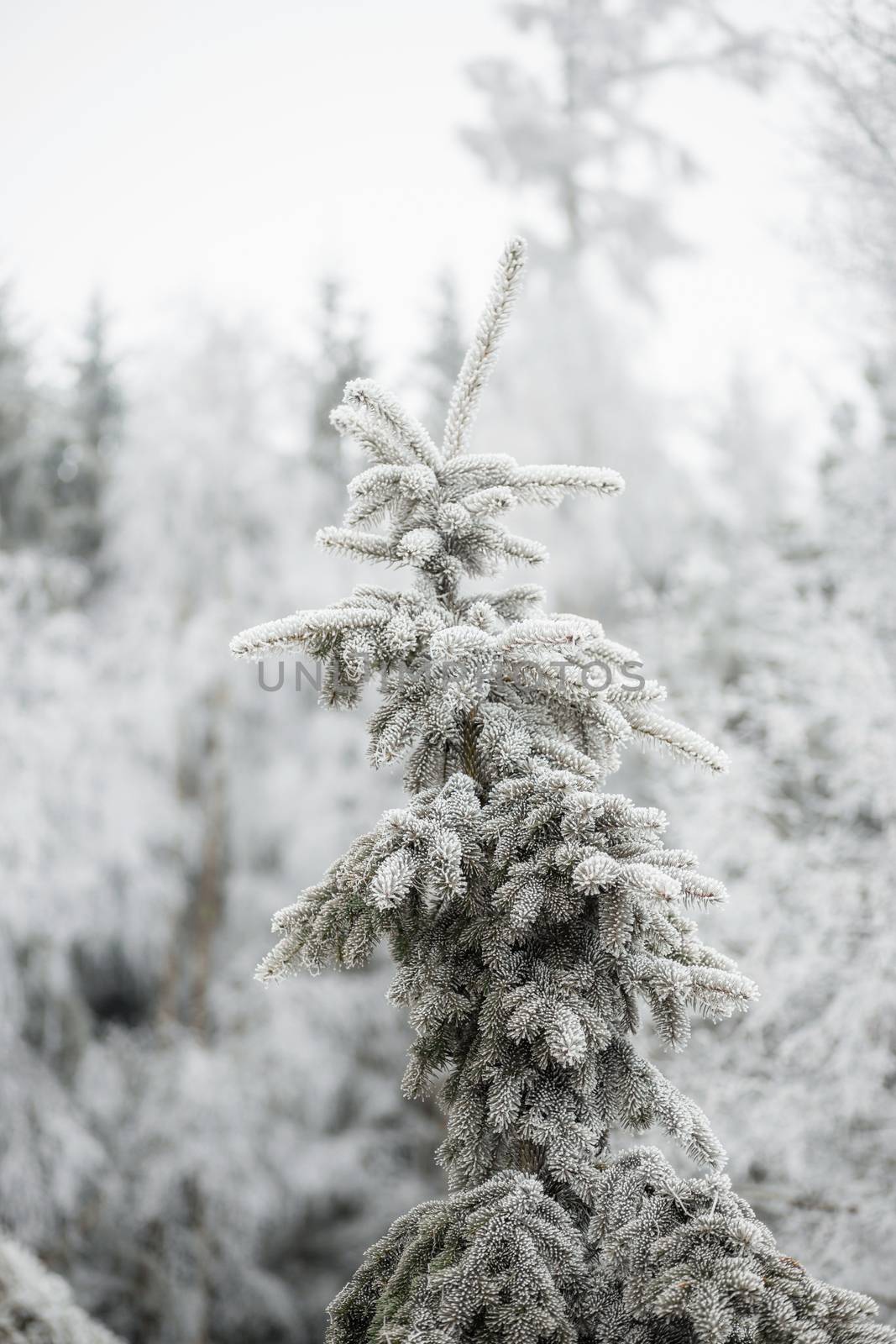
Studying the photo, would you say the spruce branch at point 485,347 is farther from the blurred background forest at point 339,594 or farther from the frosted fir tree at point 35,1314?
the blurred background forest at point 339,594

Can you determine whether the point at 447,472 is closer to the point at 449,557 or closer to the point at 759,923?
the point at 449,557

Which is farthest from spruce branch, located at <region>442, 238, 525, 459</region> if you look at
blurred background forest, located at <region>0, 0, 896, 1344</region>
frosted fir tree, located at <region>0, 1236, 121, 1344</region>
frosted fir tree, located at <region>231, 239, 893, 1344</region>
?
blurred background forest, located at <region>0, 0, 896, 1344</region>

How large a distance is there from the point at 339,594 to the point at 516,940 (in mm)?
7668

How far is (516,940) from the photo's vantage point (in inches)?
63.9

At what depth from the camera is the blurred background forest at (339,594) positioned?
19.1 ft

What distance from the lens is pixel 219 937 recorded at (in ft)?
29.8

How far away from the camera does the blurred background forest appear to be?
5.82 meters

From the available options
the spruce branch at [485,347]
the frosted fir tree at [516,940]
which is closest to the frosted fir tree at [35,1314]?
the frosted fir tree at [516,940]

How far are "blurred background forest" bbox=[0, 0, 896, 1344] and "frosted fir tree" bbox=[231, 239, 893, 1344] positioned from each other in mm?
3963

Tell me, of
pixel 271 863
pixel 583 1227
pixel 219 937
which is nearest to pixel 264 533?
pixel 271 863

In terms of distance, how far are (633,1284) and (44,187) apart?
244399mm

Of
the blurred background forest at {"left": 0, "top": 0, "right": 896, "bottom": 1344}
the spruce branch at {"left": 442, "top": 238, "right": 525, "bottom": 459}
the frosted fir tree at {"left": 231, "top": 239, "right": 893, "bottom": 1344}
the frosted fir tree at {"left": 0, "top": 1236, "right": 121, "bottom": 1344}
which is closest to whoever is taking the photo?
the frosted fir tree at {"left": 231, "top": 239, "right": 893, "bottom": 1344}

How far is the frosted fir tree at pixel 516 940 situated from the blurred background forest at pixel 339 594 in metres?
3.96

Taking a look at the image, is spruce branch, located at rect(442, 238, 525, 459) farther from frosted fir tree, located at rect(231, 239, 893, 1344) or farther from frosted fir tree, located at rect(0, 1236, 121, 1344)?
frosted fir tree, located at rect(0, 1236, 121, 1344)
